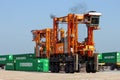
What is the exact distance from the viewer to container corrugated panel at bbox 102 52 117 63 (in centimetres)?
7219

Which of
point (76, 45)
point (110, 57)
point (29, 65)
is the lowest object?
point (29, 65)

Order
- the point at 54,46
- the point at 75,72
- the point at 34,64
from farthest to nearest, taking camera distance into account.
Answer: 1. the point at 34,64
2. the point at 54,46
3. the point at 75,72

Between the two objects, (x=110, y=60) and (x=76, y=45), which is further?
(x=110, y=60)

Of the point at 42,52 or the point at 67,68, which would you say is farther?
the point at 42,52

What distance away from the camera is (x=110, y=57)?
7319 centimetres

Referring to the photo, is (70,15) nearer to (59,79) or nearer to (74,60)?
(74,60)

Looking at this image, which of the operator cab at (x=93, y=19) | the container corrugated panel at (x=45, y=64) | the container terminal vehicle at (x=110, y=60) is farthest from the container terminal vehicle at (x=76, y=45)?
the container terminal vehicle at (x=110, y=60)

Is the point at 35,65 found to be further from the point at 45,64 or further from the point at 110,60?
the point at 110,60

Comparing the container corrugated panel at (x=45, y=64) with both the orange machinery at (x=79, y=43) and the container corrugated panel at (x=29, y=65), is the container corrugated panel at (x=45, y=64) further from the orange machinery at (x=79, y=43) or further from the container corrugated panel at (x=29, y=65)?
the orange machinery at (x=79, y=43)

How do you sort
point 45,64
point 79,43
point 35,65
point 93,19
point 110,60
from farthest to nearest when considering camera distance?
point 110,60 < point 35,65 < point 45,64 < point 79,43 < point 93,19

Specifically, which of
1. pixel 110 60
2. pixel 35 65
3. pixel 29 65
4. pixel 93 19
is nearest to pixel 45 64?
pixel 35 65

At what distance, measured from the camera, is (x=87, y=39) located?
48.5 meters

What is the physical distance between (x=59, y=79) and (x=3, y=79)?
447cm

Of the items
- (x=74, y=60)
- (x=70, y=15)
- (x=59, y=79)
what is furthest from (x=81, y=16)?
(x=59, y=79)
